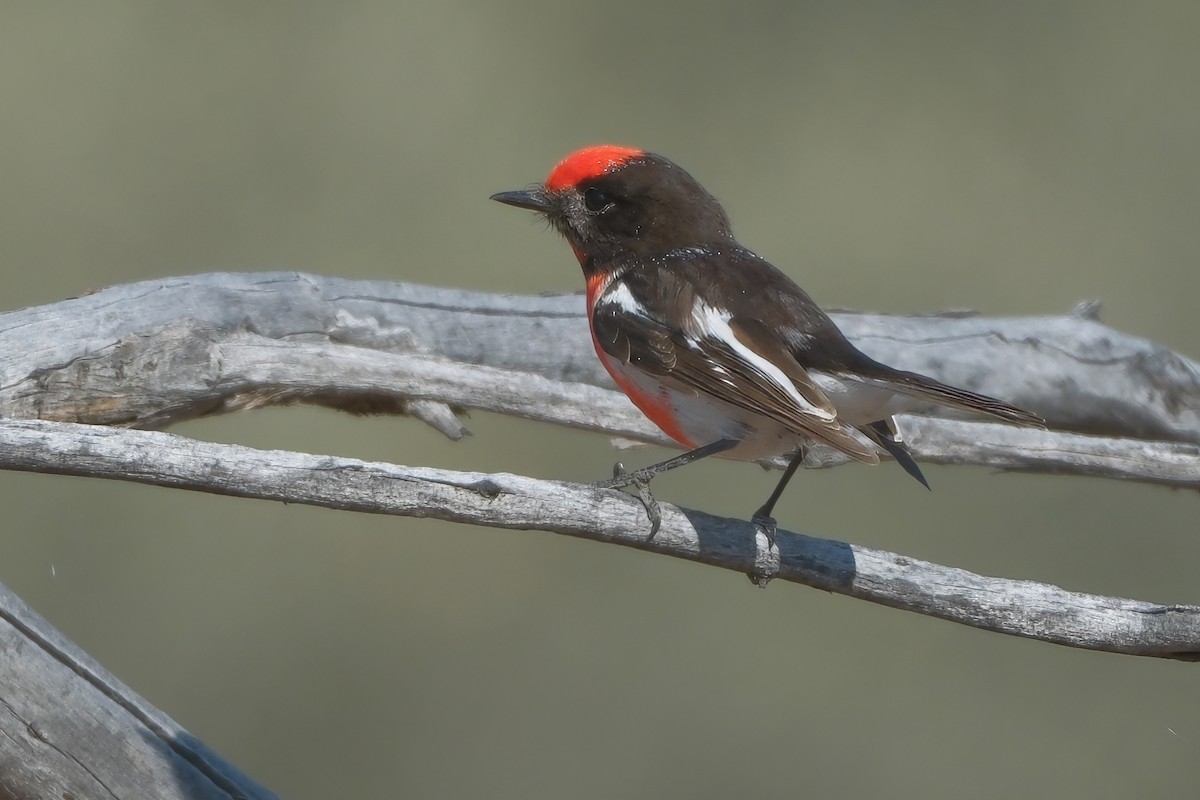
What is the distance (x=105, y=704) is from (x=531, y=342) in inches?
61.3

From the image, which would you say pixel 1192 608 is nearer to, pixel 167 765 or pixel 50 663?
pixel 167 765

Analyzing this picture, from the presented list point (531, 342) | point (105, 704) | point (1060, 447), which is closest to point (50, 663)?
point (105, 704)

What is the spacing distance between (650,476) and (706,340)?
0.36 m

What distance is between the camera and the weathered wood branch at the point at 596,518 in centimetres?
225

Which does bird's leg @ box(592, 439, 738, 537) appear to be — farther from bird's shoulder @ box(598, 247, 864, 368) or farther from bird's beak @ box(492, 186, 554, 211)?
bird's beak @ box(492, 186, 554, 211)

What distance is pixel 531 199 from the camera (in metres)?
3.52

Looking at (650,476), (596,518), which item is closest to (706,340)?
(650,476)

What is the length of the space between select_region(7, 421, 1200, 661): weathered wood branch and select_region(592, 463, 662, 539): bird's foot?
17 mm

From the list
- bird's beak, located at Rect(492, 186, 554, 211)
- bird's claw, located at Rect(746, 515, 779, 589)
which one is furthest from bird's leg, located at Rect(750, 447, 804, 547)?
bird's beak, located at Rect(492, 186, 554, 211)

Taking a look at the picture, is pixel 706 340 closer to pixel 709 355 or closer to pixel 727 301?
pixel 709 355

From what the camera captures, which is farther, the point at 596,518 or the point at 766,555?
the point at 766,555

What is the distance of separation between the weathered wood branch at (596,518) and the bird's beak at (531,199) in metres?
1.18

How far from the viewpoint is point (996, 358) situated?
3828 mm

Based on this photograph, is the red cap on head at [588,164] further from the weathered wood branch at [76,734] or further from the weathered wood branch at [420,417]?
the weathered wood branch at [76,734]
